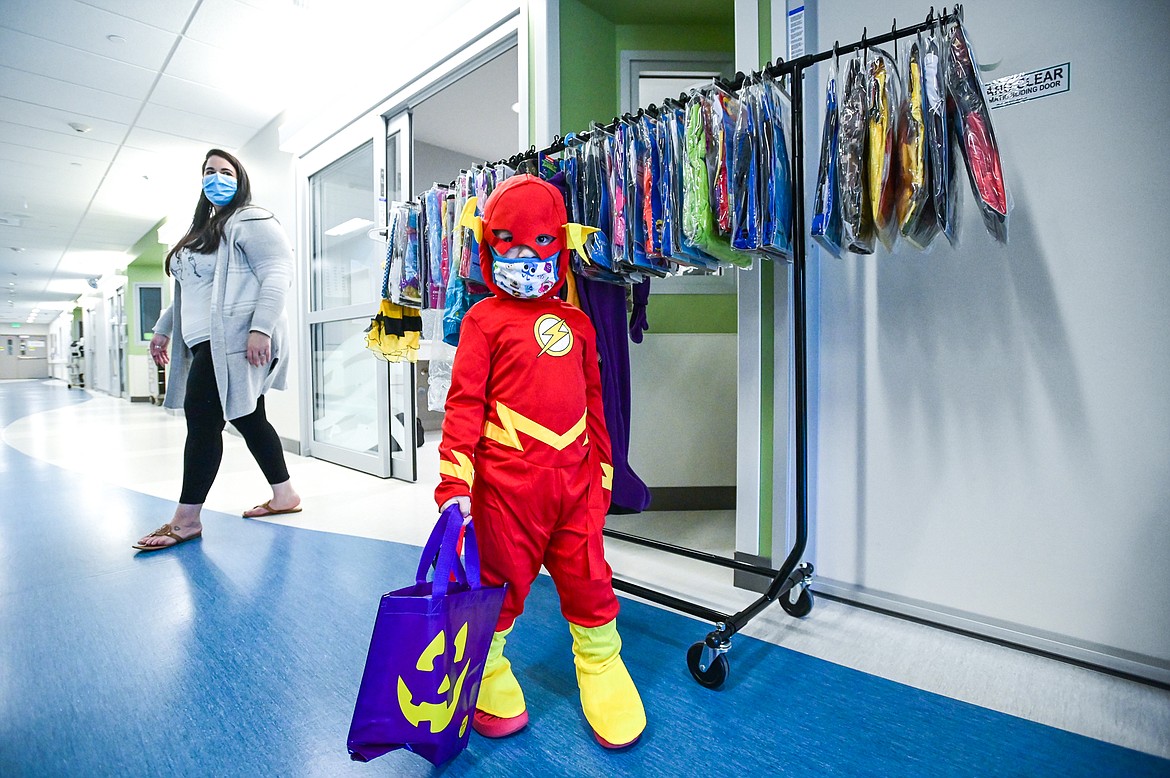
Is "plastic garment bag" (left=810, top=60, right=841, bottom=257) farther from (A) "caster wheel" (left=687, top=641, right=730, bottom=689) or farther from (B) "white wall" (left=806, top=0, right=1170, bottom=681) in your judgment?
(A) "caster wheel" (left=687, top=641, right=730, bottom=689)

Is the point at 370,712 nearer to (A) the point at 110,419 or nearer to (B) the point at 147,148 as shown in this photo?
(B) the point at 147,148

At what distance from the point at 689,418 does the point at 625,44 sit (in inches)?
72.1

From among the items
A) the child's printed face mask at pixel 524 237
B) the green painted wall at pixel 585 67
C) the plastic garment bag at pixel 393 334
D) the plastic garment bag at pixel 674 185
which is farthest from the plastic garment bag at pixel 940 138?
the plastic garment bag at pixel 393 334

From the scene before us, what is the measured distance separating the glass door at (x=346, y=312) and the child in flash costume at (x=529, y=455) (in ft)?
7.92

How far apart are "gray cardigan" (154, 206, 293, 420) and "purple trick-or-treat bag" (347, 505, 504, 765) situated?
1.69 metres

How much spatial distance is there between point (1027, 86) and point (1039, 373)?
68cm

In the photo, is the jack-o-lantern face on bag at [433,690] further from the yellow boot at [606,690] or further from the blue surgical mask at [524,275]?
the blue surgical mask at [524,275]

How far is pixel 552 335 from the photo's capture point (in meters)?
1.20

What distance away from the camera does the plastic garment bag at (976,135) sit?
1.07 m

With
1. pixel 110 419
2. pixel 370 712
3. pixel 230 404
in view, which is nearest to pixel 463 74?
pixel 230 404

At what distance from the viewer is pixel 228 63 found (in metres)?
3.75

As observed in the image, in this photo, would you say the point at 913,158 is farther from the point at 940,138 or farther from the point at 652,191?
the point at 652,191

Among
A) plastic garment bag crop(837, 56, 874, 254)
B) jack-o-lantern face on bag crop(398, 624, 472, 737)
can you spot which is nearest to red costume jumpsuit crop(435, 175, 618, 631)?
jack-o-lantern face on bag crop(398, 624, 472, 737)

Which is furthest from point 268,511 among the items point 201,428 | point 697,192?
point 697,192
